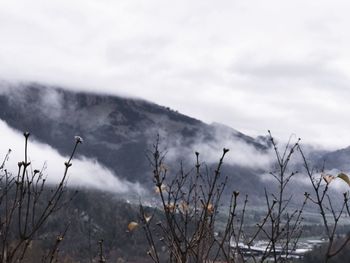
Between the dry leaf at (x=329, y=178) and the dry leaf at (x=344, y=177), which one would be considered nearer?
the dry leaf at (x=344, y=177)

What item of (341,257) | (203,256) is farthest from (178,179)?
(341,257)

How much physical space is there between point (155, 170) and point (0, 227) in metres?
2.11

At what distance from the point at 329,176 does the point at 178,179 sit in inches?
94.1

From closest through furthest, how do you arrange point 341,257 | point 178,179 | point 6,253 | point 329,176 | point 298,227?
point 6,253 → point 329,176 → point 178,179 → point 298,227 → point 341,257

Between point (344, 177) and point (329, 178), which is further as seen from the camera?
point (329, 178)

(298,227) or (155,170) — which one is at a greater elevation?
(155,170)

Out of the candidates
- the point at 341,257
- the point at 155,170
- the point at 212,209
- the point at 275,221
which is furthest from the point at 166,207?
the point at 341,257

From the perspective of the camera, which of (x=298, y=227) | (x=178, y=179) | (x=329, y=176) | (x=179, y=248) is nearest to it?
(x=179, y=248)

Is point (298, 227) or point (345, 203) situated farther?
point (298, 227)

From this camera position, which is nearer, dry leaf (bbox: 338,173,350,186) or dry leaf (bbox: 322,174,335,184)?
dry leaf (bbox: 338,173,350,186)

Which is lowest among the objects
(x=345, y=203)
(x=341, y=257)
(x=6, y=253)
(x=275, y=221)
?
(x=341, y=257)

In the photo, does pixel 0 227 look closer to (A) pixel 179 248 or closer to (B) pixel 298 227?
(A) pixel 179 248

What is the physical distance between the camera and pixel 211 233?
6973 mm

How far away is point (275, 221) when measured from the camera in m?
7.61
